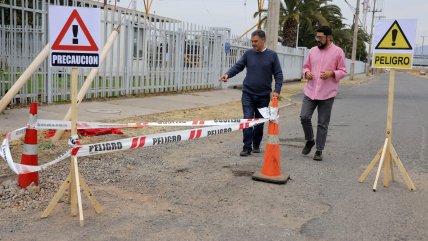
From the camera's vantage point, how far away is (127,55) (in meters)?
13.5

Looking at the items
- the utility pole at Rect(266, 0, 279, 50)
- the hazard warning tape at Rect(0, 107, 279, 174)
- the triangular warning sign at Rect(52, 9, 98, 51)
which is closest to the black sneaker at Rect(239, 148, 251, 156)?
the hazard warning tape at Rect(0, 107, 279, 174)

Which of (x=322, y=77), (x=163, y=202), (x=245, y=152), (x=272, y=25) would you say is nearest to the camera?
(x=163, y=202)

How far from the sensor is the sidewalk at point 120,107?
342 inches

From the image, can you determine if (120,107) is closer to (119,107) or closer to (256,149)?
(119,107)

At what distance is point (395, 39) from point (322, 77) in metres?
1.10

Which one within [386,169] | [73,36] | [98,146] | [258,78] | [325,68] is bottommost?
[386,169]

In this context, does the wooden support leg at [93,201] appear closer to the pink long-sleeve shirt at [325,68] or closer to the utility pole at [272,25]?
the pink long-sleeve shirt at [325,68]

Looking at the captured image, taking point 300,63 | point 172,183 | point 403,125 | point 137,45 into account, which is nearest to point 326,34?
point 172,183

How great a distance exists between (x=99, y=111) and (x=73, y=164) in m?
6.40

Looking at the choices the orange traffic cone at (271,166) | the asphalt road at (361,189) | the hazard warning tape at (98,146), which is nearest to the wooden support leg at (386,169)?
the asphalt road at (361,189)

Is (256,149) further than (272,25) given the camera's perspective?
No

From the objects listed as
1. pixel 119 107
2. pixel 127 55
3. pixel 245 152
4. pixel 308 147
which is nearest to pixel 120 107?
pixel 119 107

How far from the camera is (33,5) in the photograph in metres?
10.1

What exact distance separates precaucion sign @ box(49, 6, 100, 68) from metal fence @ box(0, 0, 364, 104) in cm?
615
